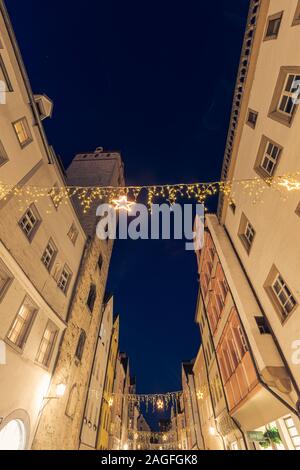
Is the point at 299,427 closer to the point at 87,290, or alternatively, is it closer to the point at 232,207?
the point at 232,207

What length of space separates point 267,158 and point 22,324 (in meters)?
12.9

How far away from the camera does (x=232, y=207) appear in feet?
46.6

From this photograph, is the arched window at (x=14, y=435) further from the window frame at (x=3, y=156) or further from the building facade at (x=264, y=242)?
the window frame at (x=3, y=156)

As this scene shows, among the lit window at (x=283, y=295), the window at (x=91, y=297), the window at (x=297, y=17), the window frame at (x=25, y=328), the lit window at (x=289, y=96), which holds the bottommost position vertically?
the window at (x=91, y=297)

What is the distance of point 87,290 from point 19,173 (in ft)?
31.1

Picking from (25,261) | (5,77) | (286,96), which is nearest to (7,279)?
(25,261)

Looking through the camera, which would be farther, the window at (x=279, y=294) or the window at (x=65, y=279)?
the window at (x=65, y=279)

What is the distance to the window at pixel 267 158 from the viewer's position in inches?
372

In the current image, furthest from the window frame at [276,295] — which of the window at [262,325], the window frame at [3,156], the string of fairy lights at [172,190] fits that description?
the window frame at [3,156]

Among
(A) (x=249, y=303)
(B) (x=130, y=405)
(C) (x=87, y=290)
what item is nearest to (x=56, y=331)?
(C) (x=87, y=290)

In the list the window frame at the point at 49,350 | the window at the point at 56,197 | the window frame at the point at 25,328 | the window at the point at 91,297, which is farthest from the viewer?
the window at the point at 91,297

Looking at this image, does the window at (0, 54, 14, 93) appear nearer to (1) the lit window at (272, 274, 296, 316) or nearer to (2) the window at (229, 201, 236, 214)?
(2) the window at (229, 201, 236, 214)

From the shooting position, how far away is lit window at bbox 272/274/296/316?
8672 mm

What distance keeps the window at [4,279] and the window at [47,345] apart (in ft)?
12.3
